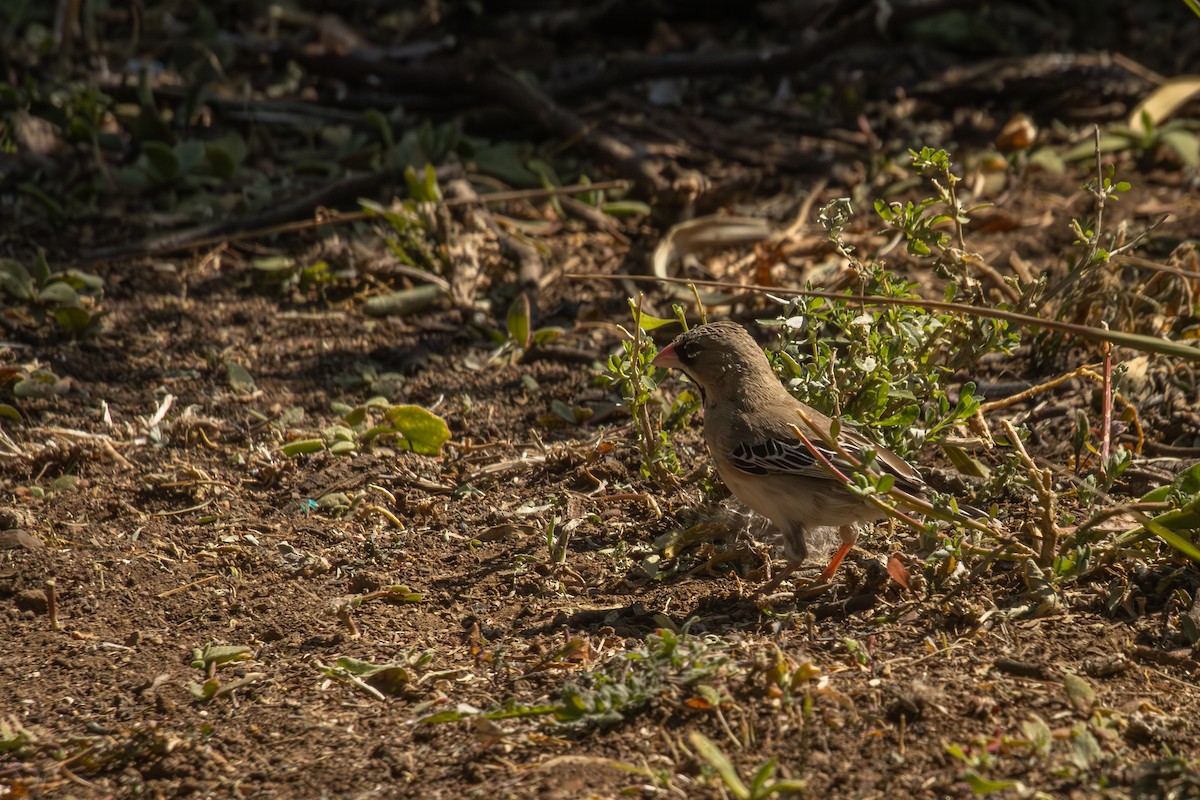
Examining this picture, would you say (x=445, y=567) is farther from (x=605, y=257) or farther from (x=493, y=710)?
(x=605, y=257)

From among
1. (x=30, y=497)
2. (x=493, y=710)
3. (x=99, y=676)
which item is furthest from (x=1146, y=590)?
(x=30, y=497)

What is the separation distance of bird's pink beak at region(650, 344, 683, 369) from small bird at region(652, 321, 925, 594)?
12 centimetres

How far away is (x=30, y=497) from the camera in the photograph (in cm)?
453

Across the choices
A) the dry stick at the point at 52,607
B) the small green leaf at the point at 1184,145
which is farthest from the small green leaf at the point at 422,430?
the small green leaf at the point at 1184,145

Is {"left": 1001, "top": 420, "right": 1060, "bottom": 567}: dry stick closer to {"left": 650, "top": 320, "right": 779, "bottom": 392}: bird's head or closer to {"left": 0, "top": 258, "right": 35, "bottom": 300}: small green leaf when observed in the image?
{"left": 650, "top": 320, "right": 779, "bottom": 392}: bird's head

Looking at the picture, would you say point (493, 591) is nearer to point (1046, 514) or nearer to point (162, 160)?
point (1046, 514)

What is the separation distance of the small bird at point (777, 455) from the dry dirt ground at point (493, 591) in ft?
0.65

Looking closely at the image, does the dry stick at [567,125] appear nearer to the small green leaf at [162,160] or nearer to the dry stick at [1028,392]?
the small green leaf at [162,160]

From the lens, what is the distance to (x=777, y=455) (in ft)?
13.5

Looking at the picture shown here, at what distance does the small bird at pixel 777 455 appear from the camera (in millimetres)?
3988

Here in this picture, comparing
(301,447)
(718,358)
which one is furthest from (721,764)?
(301,447)

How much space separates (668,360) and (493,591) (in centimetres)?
116

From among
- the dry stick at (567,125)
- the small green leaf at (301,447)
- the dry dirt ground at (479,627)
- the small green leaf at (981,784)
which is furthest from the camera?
the dry stick at (567,125)

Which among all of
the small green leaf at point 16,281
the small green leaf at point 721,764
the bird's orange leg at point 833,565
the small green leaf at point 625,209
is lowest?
the bird's orange leg at point 833,565
